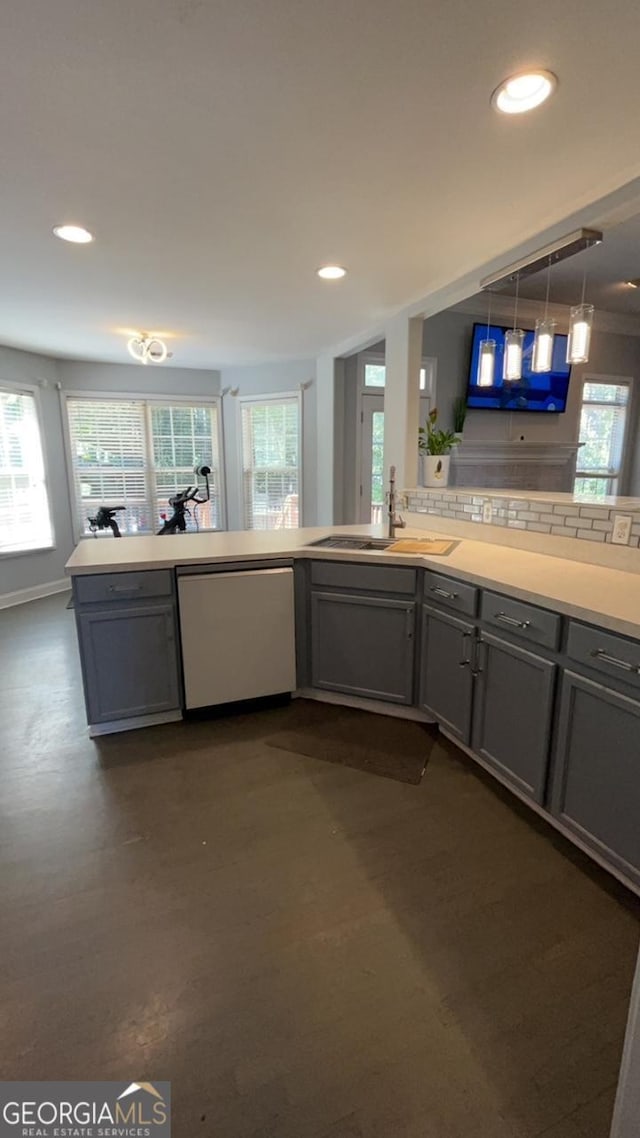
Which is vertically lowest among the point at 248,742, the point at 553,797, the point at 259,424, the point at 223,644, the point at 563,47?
the point at 248,742

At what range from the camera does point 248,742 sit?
2.52 meters

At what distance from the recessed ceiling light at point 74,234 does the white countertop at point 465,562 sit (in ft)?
5.02

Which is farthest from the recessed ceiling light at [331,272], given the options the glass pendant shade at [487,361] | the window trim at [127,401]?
the window trim at [127,401]

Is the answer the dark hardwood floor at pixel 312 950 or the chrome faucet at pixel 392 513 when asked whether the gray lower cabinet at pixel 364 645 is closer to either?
the dark hardwood floor at pixel 312 950

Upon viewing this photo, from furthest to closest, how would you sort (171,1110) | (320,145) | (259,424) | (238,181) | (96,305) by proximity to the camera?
(259,424)
(96,305)
(238,181)
(320,145)
(171,1110)

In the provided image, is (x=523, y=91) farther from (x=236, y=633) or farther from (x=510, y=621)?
(x=236, y=633)

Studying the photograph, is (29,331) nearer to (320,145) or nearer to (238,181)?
(238,181)

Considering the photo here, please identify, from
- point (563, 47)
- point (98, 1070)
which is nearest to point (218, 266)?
point (563, 47)

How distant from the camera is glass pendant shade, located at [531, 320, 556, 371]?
8.05 ft

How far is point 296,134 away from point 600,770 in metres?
2.31

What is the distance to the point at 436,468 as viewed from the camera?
3.62m

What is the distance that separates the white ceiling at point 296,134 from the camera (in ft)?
4.15

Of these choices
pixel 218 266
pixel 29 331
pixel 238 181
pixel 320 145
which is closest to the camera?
pixel 320 145

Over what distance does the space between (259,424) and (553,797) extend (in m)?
5.16
